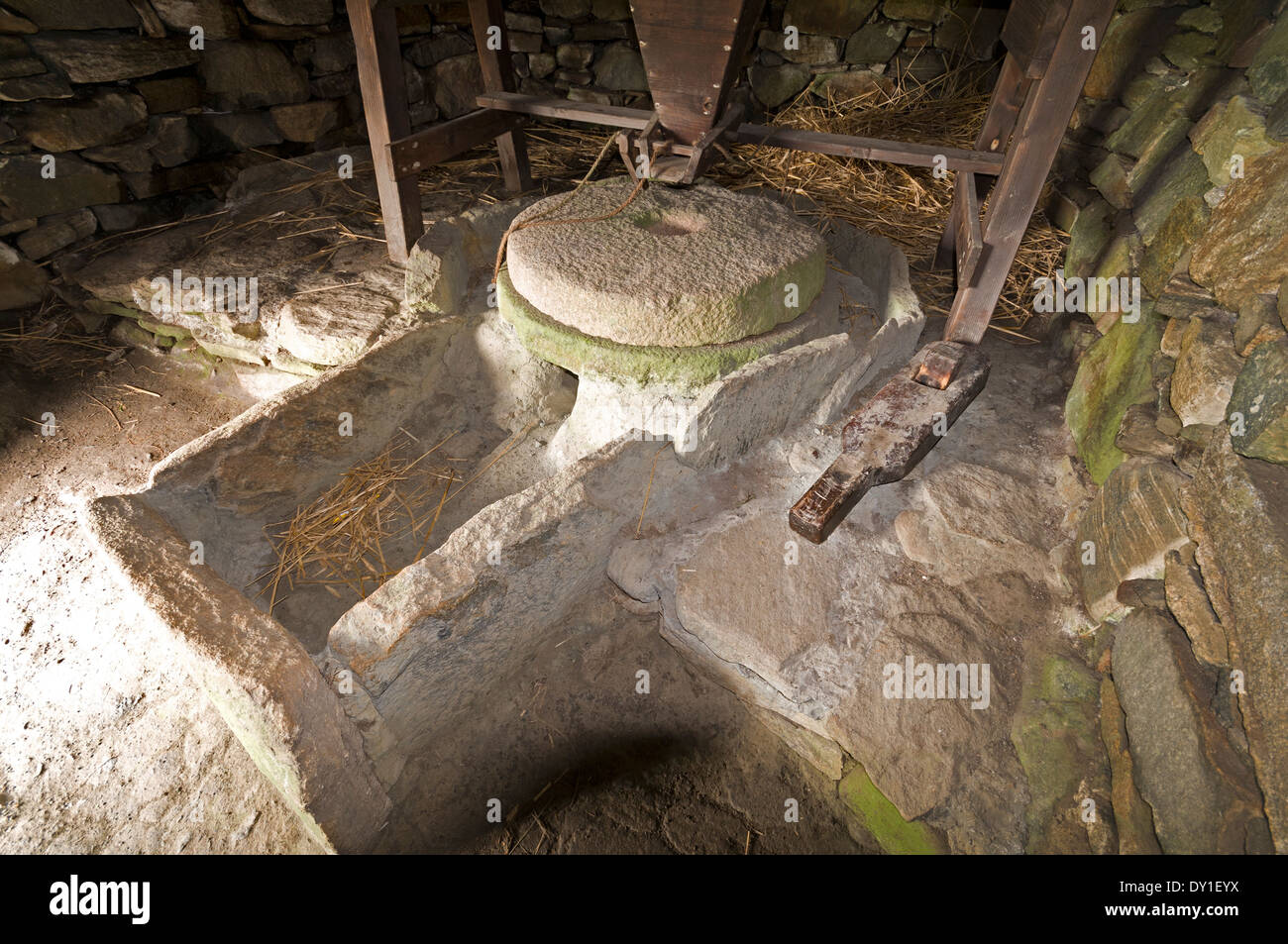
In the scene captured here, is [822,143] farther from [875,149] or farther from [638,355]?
[638,355]

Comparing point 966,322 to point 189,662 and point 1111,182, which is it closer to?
point 1111,182

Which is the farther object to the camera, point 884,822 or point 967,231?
point 967,231

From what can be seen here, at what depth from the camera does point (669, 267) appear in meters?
2.60

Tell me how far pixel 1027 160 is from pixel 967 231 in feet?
1.36

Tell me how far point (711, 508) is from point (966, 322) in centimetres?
135

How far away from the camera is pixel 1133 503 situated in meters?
2.21

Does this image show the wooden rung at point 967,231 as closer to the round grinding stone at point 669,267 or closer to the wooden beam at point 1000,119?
the wooden beam at point 1000,119

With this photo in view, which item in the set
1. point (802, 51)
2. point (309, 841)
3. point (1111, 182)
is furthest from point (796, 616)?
point (802, 51)

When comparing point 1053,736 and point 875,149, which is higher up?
point 875,149

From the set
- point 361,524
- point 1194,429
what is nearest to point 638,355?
point 361,524
